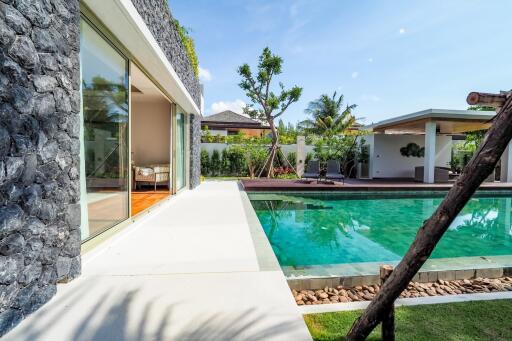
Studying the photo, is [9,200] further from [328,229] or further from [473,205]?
[473,205]

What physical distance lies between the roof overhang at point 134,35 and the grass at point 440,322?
406cm

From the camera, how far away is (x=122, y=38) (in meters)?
4.17

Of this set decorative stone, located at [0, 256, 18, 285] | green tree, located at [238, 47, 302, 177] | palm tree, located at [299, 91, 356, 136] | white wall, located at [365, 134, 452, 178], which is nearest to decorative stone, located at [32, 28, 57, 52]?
decorative stone, located at [0, 256, 18, 285]

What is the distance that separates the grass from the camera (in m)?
2.22

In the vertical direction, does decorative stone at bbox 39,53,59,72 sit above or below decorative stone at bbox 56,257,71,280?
above

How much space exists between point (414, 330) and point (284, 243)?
11.1ft

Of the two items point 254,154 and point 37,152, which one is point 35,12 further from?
point 254,154

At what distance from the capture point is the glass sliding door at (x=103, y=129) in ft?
11.3

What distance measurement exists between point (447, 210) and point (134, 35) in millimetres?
4434

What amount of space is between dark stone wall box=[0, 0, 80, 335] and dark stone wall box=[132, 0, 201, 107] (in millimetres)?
2045

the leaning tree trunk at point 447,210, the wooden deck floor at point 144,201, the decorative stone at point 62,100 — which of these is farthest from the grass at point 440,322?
the wooden deck floor at point 144,201

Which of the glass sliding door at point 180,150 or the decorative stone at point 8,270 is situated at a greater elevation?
the glass sliding door at point 180,150

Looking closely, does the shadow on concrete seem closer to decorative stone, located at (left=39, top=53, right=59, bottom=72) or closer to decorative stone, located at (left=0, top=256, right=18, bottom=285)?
decorative stone, located at (left=0, top=256, right=18, bottom=285)

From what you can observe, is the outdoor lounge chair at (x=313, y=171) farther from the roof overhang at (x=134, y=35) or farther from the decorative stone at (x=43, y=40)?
the decorative stone at (x=43, y=40)
